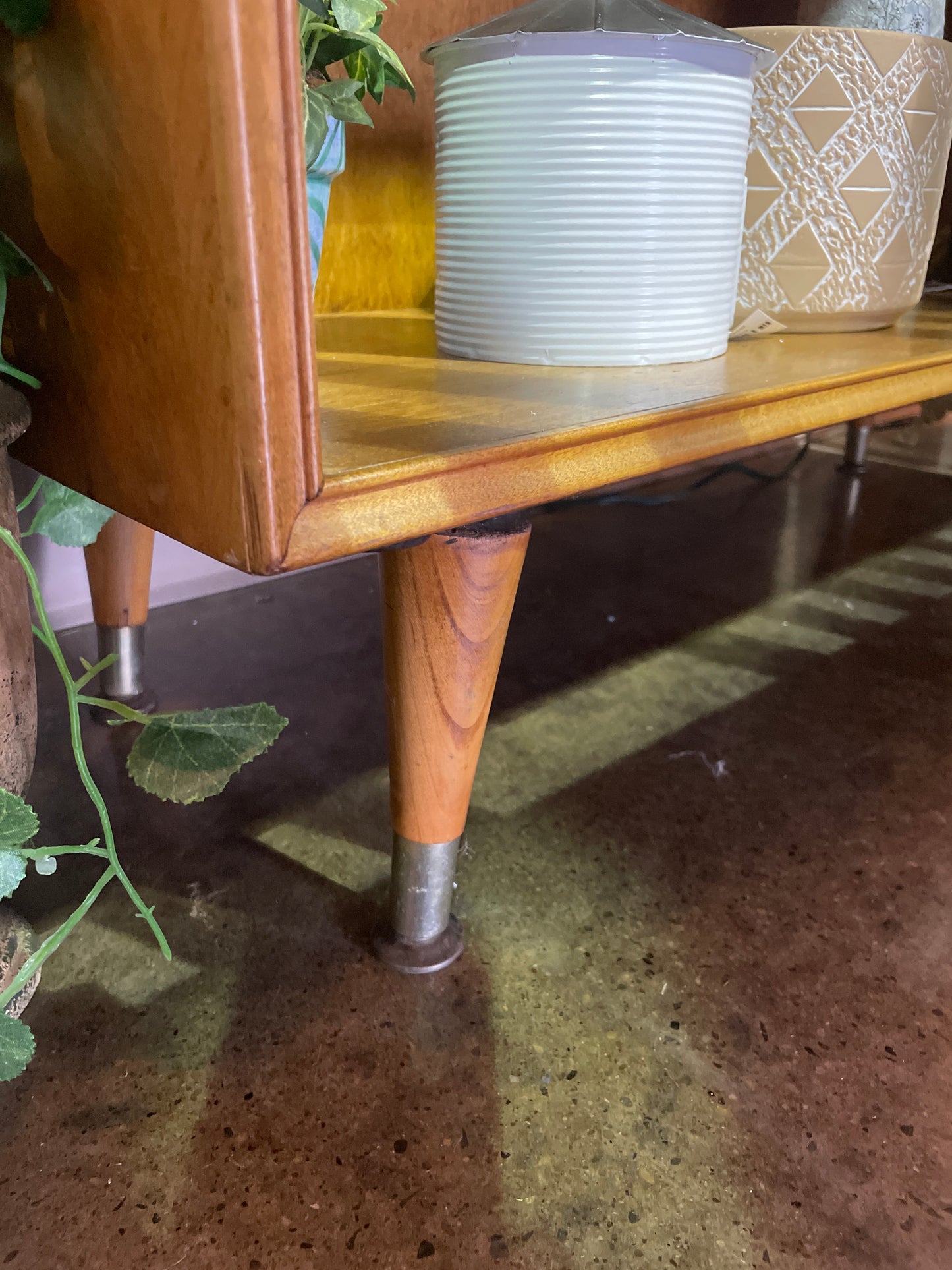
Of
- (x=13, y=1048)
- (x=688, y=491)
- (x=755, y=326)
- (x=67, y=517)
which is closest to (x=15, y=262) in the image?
(x=67, y=517)

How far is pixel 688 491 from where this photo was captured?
1512 millimetres

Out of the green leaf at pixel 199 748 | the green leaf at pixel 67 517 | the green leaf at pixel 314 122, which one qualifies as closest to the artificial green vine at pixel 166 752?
the green leaf at pixel 199 748

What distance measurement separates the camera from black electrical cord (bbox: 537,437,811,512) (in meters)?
1.42

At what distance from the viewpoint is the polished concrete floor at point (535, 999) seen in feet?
1.33

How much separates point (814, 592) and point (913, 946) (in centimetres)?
62

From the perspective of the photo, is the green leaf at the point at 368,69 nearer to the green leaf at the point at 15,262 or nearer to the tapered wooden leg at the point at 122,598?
the green leaf at the point at 15,262

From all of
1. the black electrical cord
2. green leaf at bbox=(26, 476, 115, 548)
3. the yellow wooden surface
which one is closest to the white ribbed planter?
the yellow wooden surface

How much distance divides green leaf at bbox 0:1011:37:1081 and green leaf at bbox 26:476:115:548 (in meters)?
0.28

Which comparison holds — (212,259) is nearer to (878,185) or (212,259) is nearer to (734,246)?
(734,246)

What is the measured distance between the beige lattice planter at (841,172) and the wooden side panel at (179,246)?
1.82 ft

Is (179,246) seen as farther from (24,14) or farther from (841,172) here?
(841,172)

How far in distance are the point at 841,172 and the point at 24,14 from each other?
0.60 m

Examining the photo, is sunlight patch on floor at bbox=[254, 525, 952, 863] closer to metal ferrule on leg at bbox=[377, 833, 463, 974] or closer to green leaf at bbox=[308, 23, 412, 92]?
metal ferrule on leg at bbox=[377, 833, 463, 974]

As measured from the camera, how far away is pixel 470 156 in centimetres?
52
